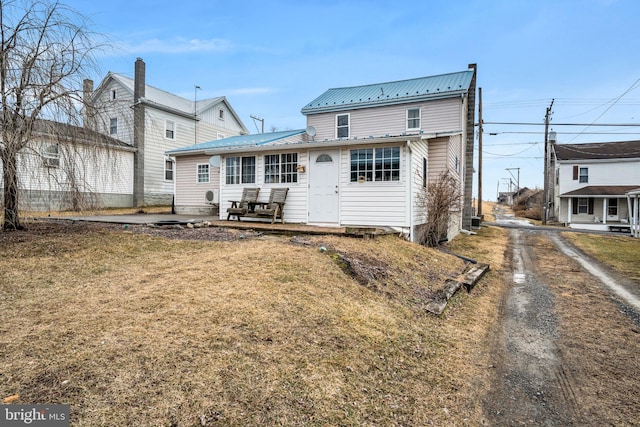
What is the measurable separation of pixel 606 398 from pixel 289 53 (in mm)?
16900

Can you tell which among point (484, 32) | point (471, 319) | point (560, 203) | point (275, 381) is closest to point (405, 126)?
point (484, 32)

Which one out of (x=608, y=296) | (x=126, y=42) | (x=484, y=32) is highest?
(x=484, y=32)

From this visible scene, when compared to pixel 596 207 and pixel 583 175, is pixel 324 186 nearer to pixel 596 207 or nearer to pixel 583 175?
pixel 596 207

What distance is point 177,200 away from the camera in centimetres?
1714

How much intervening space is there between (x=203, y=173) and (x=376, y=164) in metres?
9.98

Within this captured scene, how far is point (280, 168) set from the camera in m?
10.8

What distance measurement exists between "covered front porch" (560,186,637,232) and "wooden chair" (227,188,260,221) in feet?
83.1

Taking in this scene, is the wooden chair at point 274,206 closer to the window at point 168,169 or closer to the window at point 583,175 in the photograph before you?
the window at point 168,169

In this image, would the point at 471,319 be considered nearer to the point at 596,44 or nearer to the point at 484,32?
the point at 484,32

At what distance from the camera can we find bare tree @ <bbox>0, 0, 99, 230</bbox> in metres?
6.02

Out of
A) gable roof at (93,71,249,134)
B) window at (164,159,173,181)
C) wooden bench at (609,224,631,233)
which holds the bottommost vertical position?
wooden bench at (609,224,631,233)

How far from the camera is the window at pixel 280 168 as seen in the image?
34.9ft

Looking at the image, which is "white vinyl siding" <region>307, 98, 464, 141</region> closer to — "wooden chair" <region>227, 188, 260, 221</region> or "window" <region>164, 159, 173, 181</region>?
"wooden chair" <region>227, 188, 260, 221</region>

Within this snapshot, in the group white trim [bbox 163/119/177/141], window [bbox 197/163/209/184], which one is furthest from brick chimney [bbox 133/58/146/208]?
window [bbox 197/163/209/184]
